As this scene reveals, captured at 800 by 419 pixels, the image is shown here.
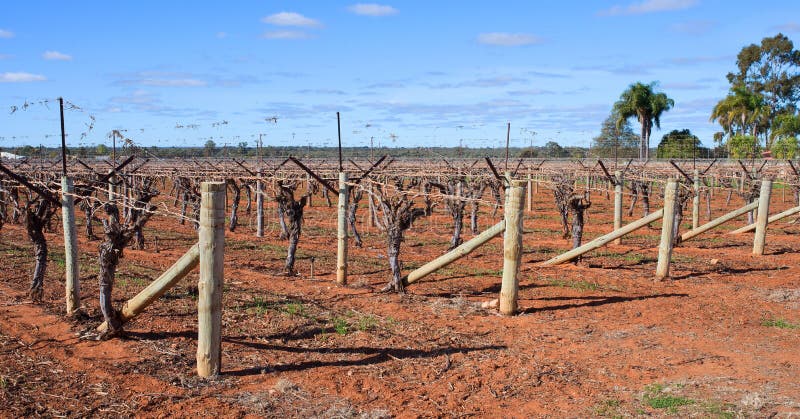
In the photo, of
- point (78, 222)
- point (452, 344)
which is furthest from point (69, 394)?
point (78, 222)

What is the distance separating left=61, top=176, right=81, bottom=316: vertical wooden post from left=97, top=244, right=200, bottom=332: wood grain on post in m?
1.54

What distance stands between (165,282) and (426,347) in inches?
117

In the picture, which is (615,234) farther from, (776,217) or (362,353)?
(776,217)

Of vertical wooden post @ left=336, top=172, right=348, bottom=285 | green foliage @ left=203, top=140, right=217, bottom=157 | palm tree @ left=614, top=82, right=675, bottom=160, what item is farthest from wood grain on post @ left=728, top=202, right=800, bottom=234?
palm tree @ left=614, top=82, right=675, bottom=160

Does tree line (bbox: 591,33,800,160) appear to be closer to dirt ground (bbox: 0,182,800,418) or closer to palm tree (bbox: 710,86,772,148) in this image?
palm tree (bbox: 710,86,772,148)

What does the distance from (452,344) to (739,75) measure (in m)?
62.2

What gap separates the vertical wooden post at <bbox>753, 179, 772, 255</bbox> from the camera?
45.8 feet

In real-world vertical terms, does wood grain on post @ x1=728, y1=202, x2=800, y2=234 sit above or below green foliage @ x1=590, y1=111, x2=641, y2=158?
below

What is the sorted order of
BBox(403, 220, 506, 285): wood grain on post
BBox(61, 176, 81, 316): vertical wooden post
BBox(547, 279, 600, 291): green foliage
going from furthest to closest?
BBox(547, 279, 600, 291): green foliage → BBox(403, 220, 506, 285): wood grain on post → BBox(61, 176, 81, 316): vertical wooden post

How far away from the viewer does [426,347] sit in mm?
7227

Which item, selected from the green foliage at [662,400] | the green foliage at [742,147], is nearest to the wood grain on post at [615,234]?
the green foliage at [662,400]

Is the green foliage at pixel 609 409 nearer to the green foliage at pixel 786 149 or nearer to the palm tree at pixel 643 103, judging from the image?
the green foliage at pixel 786 149

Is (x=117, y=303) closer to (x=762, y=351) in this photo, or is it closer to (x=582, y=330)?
(x=582, y=330)

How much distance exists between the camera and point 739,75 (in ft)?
194
